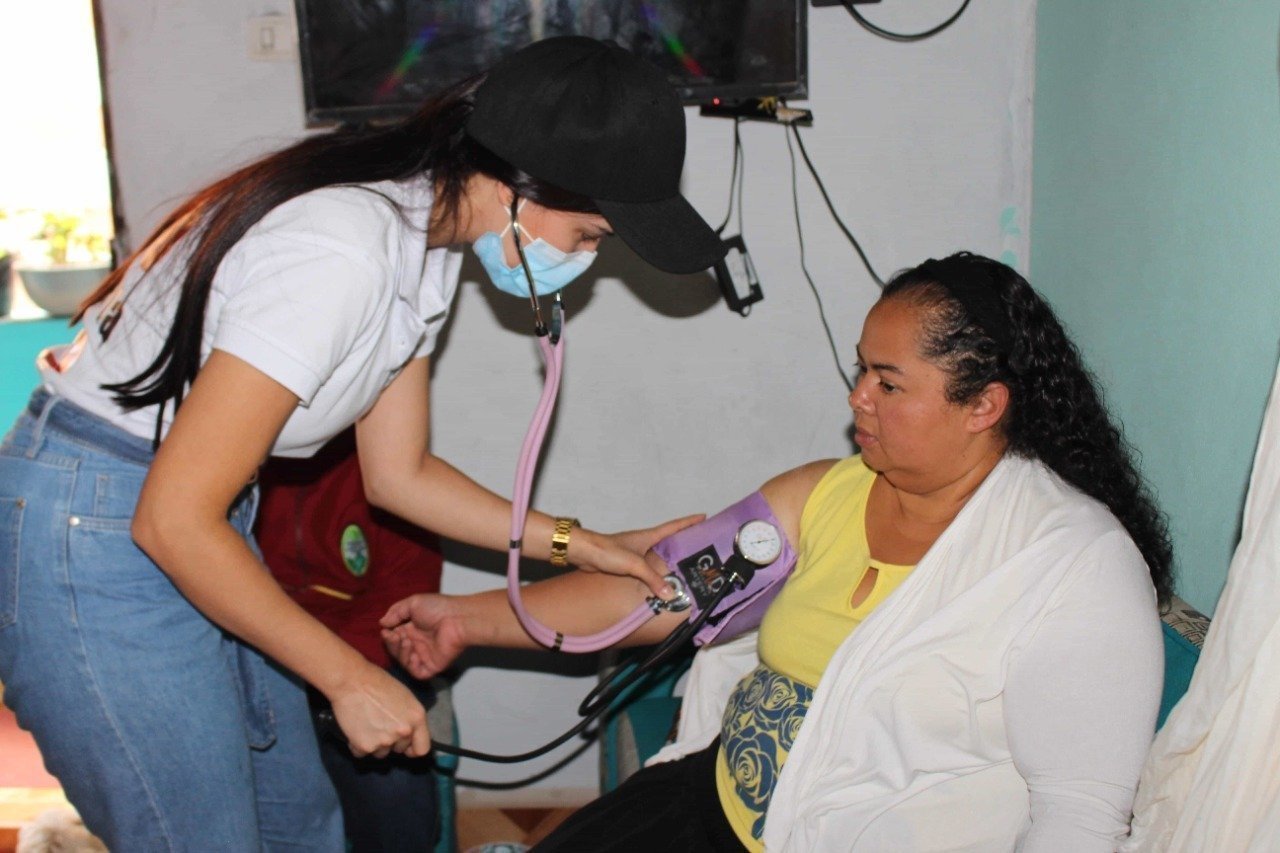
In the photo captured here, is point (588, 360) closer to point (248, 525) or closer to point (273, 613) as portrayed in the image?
point (248, 525)

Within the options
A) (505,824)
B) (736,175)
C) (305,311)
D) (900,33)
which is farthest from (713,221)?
(505,824)

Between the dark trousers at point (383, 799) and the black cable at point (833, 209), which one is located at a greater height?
the black cable at point (833, 209)

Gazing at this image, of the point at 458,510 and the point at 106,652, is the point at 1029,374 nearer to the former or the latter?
the point at 458,510

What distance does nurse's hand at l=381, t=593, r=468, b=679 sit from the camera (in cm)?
180

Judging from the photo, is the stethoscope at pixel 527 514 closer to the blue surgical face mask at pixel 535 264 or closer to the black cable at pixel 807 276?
the blue surgical face mask at pixel 535 264

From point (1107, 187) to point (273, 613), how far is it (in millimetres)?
1498

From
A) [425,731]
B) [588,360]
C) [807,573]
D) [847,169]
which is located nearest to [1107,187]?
[847,169]

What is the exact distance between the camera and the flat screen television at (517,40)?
2.19 meters

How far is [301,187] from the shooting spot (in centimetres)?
122

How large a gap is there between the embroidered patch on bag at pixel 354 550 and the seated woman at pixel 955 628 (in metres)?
0.72

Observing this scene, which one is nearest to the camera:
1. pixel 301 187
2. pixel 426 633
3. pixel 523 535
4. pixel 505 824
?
pixel 301 187

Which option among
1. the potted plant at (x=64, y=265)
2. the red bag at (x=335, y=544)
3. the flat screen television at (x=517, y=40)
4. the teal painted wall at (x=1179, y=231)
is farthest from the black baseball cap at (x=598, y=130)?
the potted plant at (x=64, y=265)

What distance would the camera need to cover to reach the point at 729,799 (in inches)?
62.8

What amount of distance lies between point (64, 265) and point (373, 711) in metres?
2.72
